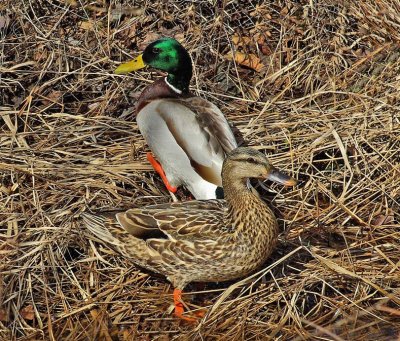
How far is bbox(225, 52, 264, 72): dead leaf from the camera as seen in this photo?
5.73 metres

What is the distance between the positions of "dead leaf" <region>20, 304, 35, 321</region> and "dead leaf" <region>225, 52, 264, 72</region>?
8.83ft

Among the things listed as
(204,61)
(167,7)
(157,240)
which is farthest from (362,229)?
(167,7)

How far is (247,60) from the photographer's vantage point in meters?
5.75

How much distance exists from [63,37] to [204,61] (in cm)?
113

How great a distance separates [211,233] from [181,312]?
0.47 m

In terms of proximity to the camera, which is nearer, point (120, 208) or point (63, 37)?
point (120, 208)

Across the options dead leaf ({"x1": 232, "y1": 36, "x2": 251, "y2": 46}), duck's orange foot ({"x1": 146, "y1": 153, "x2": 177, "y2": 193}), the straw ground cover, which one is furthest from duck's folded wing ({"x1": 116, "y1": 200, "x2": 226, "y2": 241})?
dead leaf ({"x1": 232, "y1": 36, "x2": 251, "y2": 46})

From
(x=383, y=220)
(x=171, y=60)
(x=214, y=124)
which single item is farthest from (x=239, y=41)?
(x=383, y=220)

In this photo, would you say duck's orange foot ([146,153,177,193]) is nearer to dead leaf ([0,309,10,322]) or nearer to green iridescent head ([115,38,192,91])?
green iridescent head ([115,38,192,91])

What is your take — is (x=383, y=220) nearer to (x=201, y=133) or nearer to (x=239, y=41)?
(x=201, y=133)

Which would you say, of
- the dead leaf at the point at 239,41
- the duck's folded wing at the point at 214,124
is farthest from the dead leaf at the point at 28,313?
the dead leaf at the point at 239,41

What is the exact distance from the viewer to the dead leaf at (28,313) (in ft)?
12.6

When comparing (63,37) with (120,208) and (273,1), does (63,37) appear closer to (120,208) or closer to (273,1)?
(273,1)

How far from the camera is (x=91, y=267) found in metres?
4.12
